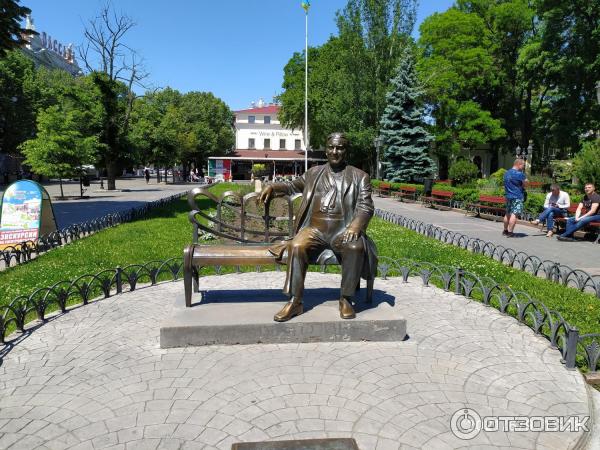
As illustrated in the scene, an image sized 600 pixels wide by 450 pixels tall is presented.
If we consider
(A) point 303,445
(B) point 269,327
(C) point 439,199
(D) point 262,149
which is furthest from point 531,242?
(D) point 262,149

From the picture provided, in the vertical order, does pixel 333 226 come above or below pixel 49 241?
above

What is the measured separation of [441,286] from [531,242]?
19.2 feet

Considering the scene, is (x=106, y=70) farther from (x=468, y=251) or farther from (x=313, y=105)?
(x=468, y=251)

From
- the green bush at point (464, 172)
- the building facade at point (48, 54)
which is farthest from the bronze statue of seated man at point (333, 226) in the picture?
the building facade at point (48, 54)

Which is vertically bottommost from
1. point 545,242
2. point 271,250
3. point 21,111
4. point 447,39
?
point 545,242

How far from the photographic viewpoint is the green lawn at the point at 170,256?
605cm

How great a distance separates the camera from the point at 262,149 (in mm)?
57625

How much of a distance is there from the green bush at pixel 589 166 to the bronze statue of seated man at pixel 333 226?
1174 cm

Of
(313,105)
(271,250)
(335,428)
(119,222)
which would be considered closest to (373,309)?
(271,250)

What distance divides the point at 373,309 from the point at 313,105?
39884mm

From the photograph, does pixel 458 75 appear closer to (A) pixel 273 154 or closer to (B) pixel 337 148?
(A) pixel 273 154

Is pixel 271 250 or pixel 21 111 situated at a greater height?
pixel 21 111

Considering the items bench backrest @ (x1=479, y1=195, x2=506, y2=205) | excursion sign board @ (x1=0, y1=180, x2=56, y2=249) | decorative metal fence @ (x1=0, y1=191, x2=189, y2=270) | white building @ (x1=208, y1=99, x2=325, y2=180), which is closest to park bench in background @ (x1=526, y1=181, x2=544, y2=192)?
bench backrest @ (x1=479, y1=195, x2=506, y2=205)

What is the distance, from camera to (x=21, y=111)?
37.6 metres
